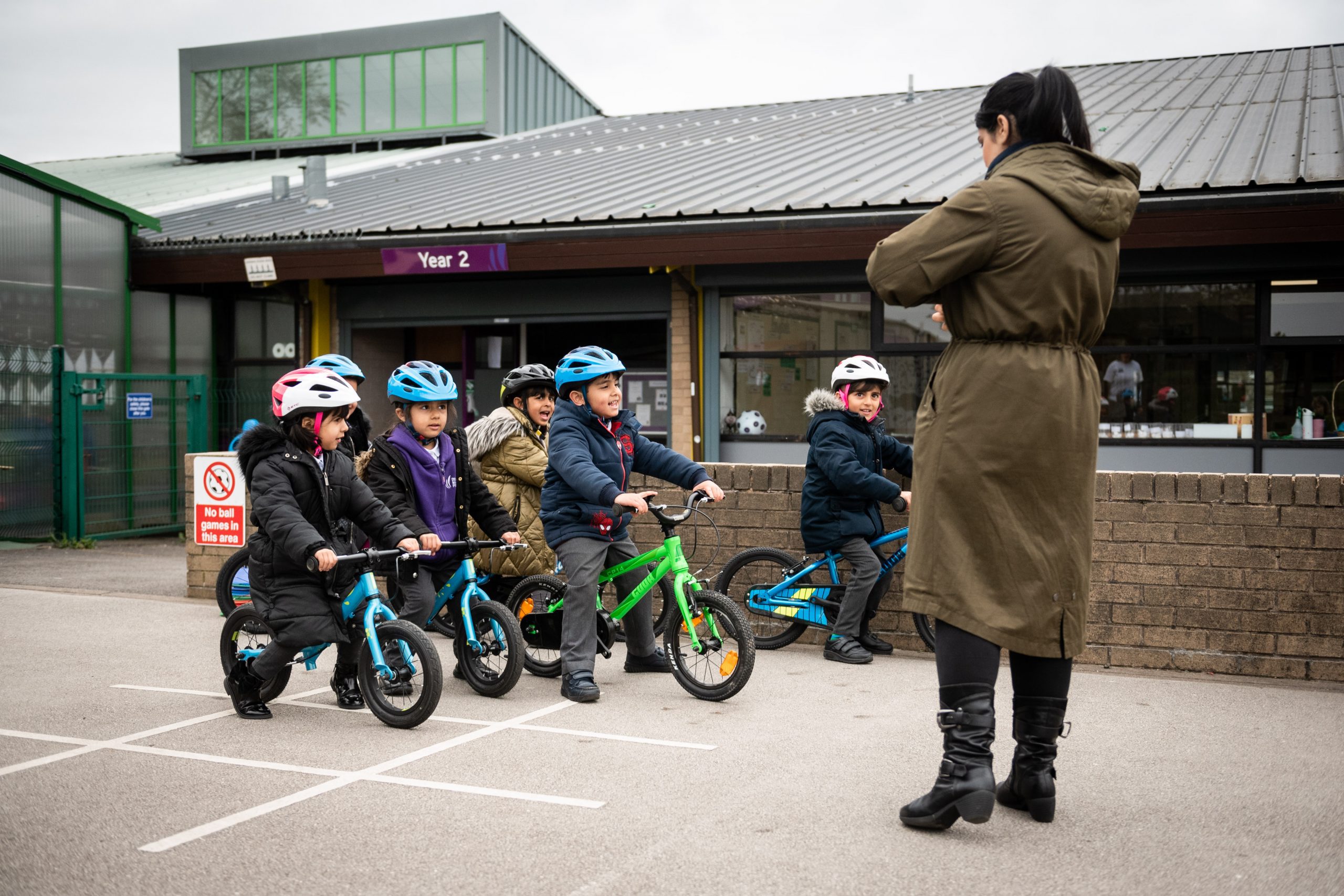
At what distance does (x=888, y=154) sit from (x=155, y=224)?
8615mm

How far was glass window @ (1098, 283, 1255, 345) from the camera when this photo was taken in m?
10.8

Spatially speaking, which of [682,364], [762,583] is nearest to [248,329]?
[682,364]

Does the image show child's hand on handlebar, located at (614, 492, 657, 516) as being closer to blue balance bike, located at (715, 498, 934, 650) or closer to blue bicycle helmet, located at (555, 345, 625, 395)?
blue bicycle helmet, located at (555, 345, 625, 395)

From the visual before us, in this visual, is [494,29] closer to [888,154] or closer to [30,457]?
[888,154]

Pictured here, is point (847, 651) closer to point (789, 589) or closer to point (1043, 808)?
point (789, 589)

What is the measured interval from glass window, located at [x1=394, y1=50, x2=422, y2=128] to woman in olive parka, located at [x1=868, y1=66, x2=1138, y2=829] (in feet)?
67.6

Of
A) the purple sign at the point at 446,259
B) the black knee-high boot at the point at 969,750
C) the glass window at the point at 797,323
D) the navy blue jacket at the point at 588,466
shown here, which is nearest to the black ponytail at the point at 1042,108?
the black knee-high boot at the point at 969,750

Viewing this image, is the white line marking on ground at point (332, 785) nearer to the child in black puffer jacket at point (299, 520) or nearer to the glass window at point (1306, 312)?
the child in black puffer jacket at point (299, 520)

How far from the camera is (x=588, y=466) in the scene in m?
5.97

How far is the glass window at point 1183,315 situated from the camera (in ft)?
35.6

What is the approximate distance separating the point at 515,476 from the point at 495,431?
0.28 meters

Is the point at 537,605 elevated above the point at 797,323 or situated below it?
below

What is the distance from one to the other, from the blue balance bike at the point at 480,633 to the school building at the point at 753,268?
6.19m

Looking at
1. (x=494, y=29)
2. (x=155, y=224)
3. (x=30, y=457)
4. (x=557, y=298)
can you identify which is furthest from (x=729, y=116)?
(x=30, y=457)
